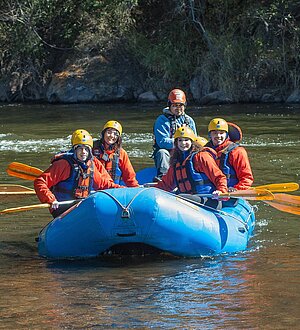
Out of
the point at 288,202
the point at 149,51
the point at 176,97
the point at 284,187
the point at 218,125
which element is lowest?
the point at 288,202

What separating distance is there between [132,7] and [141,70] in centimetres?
185

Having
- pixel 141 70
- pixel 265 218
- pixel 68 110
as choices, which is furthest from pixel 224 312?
pixel 141 70

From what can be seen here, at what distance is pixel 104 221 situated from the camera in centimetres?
736

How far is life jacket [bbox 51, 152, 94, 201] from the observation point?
829 centimetres

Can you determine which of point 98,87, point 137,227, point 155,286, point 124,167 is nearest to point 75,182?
point 124,167

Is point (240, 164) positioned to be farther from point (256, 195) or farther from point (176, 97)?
point (176, 97)

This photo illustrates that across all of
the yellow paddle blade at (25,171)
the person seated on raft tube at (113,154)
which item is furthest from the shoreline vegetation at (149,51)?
the yellow paddle blade at (25,171)

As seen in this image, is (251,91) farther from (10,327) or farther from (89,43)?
(10,327)

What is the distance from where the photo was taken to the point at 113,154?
908 centimetres

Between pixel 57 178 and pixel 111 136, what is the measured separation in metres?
0.97

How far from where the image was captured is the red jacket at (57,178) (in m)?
8.08

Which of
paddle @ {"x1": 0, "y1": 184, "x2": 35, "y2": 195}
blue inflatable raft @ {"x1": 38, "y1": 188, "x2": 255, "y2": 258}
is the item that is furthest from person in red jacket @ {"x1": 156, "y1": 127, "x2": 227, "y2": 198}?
paddle @ {"x1": 0, "y1": 184, "x2": 35, "y2": 195}

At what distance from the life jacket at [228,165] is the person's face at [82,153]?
141cm

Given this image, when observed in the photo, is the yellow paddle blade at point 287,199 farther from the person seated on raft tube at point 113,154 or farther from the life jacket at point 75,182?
the life jacket at point 75,182
